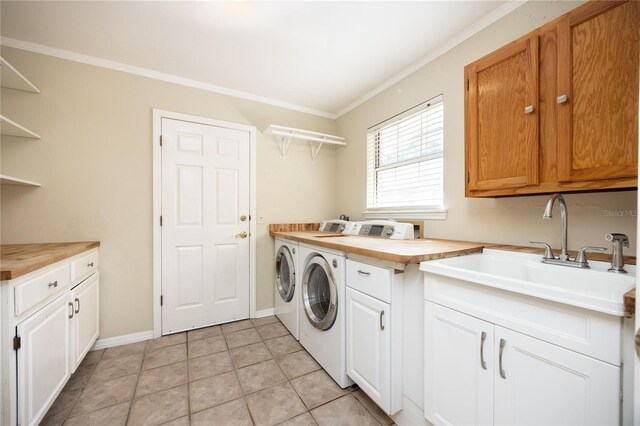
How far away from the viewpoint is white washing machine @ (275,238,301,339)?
7.39 feet

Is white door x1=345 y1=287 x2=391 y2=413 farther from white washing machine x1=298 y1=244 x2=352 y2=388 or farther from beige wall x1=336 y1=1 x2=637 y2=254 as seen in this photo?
beige wall x1=336 y1=1 x2=637 y2=254

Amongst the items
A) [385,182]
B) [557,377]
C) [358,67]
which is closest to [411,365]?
[557,377]

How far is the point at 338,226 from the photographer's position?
273 cm

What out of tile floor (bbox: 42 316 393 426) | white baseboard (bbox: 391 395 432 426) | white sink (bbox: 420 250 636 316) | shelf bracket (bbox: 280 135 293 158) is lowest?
tile floor (bbox: 42 316 393 426)

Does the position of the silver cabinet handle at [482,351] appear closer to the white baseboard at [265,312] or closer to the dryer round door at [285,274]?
the dryer round door at [285,274]

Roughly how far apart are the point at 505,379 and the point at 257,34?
2439 mm

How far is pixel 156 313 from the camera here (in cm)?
233

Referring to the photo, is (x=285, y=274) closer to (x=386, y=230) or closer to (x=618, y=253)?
(x=386, y=230)

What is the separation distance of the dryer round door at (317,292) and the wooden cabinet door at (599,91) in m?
1.43

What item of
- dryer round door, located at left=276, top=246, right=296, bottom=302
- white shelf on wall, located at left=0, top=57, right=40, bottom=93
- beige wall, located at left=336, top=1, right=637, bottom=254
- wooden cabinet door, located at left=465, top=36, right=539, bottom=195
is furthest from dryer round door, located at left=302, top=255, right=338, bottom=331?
white shelf on wall, located at left=0, top=57, right=40, bottom=93

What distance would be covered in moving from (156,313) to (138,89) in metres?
2.07

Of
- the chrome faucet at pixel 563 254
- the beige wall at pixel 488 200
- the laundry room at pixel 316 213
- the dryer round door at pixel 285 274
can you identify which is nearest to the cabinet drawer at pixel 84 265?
the laundry room at pixel 316 213

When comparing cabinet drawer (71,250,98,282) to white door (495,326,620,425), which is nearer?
white door (495,326,620,425)

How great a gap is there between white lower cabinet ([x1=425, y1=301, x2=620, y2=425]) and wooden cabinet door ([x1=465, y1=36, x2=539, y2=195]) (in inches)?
31.7
